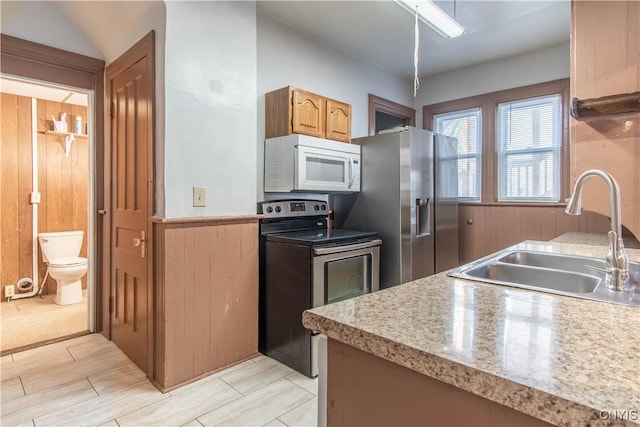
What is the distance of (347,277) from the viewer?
252 cm

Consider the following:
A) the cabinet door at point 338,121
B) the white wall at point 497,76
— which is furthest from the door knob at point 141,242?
the white wall at point 497,76

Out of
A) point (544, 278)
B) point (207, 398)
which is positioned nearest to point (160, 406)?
point (207, 398)

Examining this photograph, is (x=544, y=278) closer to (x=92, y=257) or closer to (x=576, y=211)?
(x=576, y=211)

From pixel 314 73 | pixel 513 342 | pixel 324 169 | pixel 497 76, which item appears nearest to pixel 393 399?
pixel 513 342

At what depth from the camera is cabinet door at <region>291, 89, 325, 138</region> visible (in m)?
2.66

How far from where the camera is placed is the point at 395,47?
339cm

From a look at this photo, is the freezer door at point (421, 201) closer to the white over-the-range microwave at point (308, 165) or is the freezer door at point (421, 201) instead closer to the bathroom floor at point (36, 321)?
the white over-the-range microwave at point (308, 165)

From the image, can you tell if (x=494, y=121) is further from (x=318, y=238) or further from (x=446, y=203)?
(x=318, y=238)

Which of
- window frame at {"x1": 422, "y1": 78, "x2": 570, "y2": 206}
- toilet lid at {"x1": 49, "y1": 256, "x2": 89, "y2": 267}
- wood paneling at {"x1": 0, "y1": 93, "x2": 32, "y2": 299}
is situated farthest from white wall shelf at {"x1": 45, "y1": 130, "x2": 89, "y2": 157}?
window frame at {"x1": 422, "y1": 78, "x2": 570, "y2": 206}

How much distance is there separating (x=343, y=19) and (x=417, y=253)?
2.07 m

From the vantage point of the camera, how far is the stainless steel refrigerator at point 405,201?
9.56ft

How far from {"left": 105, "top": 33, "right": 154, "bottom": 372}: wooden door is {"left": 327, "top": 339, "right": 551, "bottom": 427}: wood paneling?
1779mm

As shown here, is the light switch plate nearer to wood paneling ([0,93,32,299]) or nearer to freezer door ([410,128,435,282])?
freezer door ([410,128,435,282])

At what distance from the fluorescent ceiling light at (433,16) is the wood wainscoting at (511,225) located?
1.97 m
